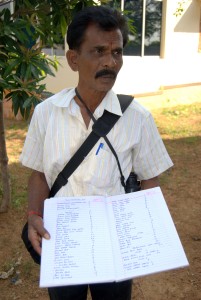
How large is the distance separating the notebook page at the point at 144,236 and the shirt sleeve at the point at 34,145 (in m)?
0.44

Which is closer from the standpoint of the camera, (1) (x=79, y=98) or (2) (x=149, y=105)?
(1) (x=79, y=98)

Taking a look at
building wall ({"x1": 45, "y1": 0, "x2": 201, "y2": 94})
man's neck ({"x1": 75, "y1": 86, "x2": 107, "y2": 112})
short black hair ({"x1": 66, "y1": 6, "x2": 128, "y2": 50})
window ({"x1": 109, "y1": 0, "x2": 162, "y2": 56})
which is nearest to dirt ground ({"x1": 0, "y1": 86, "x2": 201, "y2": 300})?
man's neck ({"x1": 75, "y1": 86, "x2": 107, "y2": 112})

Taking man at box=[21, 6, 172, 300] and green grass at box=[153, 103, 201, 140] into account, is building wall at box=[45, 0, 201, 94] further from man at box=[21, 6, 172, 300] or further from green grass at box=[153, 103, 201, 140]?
man at box=[21, 6, 172, 300]

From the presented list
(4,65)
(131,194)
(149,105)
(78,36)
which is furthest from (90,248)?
(149,105)

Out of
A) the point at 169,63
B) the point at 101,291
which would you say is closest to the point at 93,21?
the point at 101,291

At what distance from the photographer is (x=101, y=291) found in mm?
1747

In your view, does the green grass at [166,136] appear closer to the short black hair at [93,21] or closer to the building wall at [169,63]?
the building wall at [169,63]

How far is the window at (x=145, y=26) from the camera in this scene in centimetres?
940

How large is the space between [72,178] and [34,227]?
27cm

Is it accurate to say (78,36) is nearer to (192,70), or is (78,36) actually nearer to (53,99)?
(53,99)

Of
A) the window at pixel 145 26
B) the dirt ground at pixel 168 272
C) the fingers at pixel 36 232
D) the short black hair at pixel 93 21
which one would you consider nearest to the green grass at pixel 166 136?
the dirt ground at pixel 168 272

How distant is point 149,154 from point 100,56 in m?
0.50

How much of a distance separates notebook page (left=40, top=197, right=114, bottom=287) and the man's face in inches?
20.4

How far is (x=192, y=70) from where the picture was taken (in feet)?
37.1
